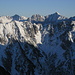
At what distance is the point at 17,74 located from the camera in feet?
530

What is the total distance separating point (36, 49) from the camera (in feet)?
604

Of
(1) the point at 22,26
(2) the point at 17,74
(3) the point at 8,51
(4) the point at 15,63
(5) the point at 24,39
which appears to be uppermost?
(1) the point at 22,26

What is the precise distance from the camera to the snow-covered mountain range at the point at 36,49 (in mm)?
168500

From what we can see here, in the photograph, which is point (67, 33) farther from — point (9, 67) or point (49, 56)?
point (9, 67)

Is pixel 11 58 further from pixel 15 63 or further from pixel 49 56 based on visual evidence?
pixel 49 56

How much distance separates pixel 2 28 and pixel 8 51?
2492 cm

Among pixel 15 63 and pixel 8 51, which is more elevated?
pixel 8 51

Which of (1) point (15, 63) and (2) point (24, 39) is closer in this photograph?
(1) point (15, 63)

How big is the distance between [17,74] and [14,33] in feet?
143

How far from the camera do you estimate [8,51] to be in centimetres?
17175

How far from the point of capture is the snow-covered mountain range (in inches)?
6634

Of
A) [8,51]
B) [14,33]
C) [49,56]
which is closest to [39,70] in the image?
[49,56]

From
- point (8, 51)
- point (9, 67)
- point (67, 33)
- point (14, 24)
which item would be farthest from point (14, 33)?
point (67, 33)

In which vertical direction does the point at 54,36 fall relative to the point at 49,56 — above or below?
above
